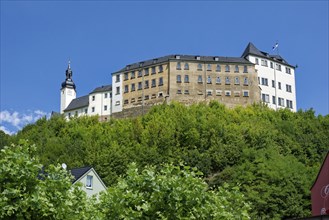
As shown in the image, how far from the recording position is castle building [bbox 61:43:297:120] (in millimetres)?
116562

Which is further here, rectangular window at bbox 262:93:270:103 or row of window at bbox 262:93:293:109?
row of window at bbox 262:93:293:109

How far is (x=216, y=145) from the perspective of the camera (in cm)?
9381

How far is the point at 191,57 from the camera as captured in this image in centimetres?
12306

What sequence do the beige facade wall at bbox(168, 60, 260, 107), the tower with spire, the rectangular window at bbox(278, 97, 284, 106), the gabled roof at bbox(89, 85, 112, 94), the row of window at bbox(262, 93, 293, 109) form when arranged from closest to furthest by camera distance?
1. the beige facade wall at bbox(168, 60, 260, 107)
2. the row of window at bbox(262, 93, 293, 109)
3. the rectangular window at bbox(278, 97, 284, 106)
4. the gabled roof at bbox(89, 85, 112, 94)
5. the tower with spire

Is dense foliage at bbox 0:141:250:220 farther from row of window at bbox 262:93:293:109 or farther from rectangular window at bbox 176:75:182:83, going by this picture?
row of window at bbox 262:93:293:109

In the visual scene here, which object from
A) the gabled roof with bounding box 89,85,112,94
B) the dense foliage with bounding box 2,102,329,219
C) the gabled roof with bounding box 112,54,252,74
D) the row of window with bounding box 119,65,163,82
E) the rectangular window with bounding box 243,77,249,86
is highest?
the gabled roof with bounding box 112,54,252,74

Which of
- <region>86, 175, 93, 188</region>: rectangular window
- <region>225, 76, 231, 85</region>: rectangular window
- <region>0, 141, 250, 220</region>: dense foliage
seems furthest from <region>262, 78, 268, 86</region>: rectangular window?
<region>0, 141, 250, 220</region>: dense foliage

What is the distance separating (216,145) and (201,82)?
26.4m

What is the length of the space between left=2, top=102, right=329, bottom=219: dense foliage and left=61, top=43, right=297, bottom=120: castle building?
235 inches

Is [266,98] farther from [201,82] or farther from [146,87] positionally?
[146,87]

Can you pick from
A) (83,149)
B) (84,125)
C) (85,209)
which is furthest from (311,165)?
(85,209)

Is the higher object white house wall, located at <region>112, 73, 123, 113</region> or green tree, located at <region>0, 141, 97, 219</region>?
white house wall, located at <region>112, 73, 123, 113</region>

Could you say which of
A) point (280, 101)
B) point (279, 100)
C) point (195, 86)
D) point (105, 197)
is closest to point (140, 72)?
point (195, 86)

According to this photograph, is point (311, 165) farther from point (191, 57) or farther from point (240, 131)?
point (191, 57)
